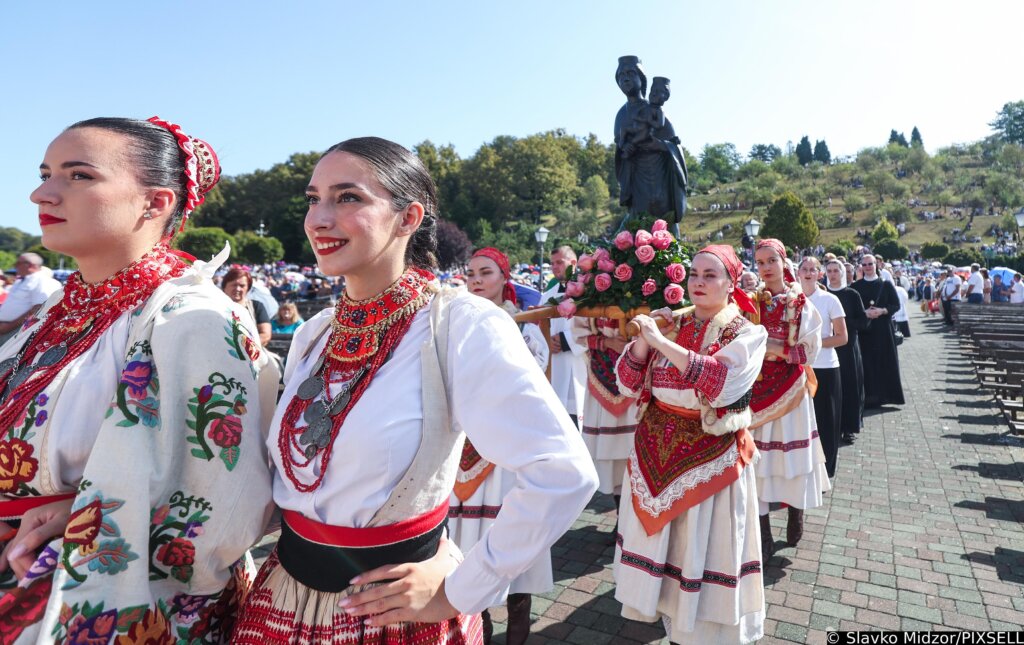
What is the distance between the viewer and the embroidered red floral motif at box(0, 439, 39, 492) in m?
1.57

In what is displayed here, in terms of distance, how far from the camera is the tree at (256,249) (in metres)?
57.8

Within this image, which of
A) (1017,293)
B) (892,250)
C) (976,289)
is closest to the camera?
(976,289)

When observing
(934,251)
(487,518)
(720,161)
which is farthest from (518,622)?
(720,161)

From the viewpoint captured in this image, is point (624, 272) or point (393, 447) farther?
point (624, 272)

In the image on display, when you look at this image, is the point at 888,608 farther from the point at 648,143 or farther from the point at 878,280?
the point at 878,280

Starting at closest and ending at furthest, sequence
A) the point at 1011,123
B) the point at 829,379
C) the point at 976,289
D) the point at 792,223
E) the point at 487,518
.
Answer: the point at 487,518, the point at 829,379, the point at 976,289, the point at 792,223, the point at 1011,123

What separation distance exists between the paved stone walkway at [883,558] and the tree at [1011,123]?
136 metres

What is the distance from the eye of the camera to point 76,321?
1.79 metres

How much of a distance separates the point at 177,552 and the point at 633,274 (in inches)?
123

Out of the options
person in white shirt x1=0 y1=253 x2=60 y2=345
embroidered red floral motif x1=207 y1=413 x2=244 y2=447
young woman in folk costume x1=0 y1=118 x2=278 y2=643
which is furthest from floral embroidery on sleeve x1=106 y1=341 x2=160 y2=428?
person in white shirt x1=0 y1=253 x2=60 y2=345

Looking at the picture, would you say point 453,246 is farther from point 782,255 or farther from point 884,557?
point 884,557

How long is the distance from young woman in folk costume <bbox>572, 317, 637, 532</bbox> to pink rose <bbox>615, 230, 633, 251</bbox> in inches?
38.0

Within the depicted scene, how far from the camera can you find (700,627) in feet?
11.0

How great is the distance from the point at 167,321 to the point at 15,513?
59 cm
